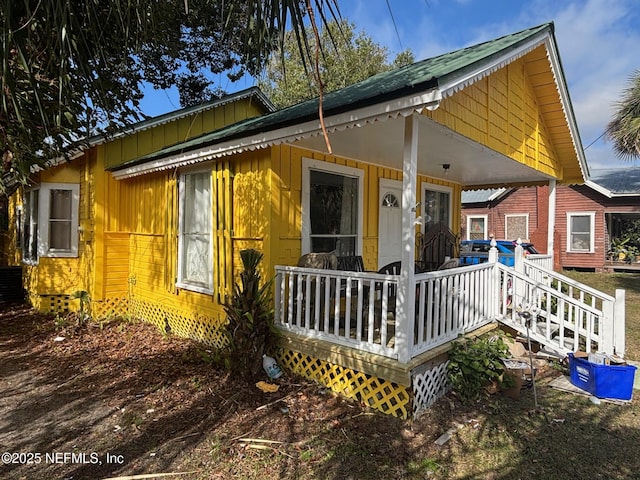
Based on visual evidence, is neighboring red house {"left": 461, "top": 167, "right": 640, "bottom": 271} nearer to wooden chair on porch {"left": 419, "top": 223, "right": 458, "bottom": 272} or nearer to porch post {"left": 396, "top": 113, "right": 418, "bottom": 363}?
wooden chair on porch {"left": 419, "top": 223, "right": 458, "bottom": 272}

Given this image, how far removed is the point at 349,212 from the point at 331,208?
47cm

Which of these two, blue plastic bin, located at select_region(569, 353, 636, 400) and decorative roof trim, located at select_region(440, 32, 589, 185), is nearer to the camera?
decorative roof trim, located at select_region(440, 32, 589, 185)

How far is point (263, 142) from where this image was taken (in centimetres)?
457

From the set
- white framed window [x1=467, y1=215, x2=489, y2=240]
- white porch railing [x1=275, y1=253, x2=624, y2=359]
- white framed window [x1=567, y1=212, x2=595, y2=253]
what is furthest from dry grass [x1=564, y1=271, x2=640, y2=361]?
white framed window [x1=467, y1=215, x2=489, y2=240]

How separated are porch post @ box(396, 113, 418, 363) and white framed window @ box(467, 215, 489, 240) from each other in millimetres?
18292

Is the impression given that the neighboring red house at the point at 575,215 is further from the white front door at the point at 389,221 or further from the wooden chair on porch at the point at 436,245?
the white front door at the point at 389,221

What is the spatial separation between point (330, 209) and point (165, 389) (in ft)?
10.9

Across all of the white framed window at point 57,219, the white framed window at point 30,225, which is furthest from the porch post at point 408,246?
the white framed window at point 30,225

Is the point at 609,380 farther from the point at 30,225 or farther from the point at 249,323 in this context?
the point at 30,225

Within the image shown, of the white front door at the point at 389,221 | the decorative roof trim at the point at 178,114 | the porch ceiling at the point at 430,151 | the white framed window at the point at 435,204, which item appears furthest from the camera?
the white framed window at the point at 435,204

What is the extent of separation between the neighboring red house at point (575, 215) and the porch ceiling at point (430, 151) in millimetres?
9896

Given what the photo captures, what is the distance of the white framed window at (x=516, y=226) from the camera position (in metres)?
19.0

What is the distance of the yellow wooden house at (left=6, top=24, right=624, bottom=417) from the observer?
12.6ft

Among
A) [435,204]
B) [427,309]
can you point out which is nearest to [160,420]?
[427,309]
